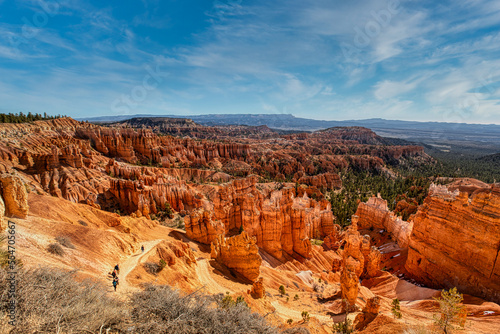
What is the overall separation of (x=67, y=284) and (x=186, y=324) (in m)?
3.89

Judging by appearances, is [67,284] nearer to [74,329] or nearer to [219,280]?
[74,329]

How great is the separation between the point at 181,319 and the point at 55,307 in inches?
123

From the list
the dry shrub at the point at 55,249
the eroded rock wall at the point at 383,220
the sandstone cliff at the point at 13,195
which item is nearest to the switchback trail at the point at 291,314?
the dry shrub at the point at 55,249

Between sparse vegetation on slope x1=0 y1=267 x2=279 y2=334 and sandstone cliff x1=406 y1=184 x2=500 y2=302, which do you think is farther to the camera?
sandstone cliff x1=406 y1=184 x2=500 y2=302

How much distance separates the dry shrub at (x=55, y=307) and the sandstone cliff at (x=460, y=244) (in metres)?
23.9

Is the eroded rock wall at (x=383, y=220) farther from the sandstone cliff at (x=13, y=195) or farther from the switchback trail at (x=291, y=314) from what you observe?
the sandstone cliff at (x=13, y=195)

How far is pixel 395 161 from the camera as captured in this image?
116875 mm

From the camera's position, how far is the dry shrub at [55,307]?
5137mm

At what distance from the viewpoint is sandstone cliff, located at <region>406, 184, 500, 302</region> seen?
17.3 m

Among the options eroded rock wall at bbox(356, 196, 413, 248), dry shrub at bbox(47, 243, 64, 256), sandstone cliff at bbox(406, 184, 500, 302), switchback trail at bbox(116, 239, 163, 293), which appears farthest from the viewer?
eroded rock wall at bbox(356, 196, 413, 248)

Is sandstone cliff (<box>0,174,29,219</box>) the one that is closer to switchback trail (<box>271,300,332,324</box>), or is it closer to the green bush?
switchback trail (<box>271,300,332,324</box>)

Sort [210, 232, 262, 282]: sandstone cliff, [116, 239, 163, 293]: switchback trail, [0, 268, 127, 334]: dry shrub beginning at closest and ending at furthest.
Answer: [0, 268, 127, 334]: dry shrub, [116, 239, 163, 293]: switchback trail, [210, 232, 262, 282]: sandstone cliff

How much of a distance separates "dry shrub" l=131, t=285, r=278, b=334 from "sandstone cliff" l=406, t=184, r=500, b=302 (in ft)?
63.8

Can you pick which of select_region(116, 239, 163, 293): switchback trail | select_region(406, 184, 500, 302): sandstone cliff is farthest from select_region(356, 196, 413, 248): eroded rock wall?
select_region(116, 239, 163, 293): switchback trail
